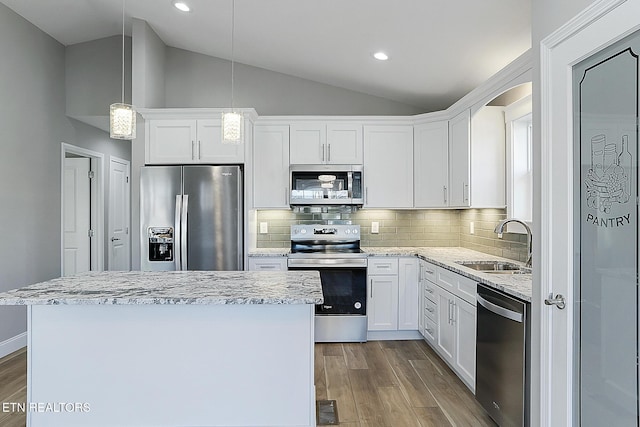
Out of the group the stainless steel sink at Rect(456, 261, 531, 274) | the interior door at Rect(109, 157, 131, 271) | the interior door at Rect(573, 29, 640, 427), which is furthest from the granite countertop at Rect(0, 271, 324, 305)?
the interior door at Rect(109, 157, 131, 271)

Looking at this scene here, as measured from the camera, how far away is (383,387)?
9.64ft

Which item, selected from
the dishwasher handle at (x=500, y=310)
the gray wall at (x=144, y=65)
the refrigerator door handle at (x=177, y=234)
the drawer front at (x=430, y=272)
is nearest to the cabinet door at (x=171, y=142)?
the gray wall at (x=144, y=65)

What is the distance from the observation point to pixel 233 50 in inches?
167

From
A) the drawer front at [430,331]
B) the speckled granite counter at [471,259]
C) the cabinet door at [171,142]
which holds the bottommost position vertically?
the drawer front at [430,331]

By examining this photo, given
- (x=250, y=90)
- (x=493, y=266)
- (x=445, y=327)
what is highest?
(x=250, y=90)

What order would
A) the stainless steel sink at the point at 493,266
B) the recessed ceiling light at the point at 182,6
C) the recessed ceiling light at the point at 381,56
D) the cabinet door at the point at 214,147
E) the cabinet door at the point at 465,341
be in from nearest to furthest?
the cabinet door at the point at 465,341 < the stainless steel sink at the point at 493,266 < the recessed ceiling light at the point at 182,6 < the recessed ceiling light at the point at 381,56 < the cabinet door at the point at 214,147

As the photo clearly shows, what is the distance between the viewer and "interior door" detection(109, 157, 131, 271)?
5496mm

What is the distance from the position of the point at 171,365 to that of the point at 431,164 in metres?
3.11

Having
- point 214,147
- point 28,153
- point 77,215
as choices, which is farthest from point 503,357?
point 77,215

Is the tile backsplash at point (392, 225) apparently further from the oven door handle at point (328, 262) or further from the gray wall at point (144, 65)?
the gray wall at point (144, 65)

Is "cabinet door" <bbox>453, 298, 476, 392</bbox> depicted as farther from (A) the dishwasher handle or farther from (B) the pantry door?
(B) the pantry door

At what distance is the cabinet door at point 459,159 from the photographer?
3.58m

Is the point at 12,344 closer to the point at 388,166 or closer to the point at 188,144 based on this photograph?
the point at 188,144

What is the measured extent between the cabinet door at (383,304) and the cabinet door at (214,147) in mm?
1817
